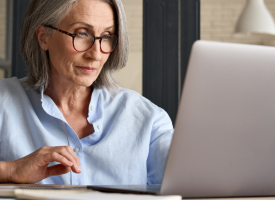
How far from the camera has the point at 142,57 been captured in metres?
1.96

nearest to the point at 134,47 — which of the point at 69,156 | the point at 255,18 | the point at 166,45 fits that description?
the point at 166,45

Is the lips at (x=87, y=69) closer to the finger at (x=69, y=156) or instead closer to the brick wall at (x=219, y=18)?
the finger at (x=69, y=156)

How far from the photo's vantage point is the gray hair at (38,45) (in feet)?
4.56

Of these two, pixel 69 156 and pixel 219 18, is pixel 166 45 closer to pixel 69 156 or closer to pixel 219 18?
pixel 219 18

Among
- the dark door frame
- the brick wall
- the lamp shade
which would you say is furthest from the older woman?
the lamp shade

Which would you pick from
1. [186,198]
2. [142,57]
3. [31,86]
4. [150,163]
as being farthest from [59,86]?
[186,198]

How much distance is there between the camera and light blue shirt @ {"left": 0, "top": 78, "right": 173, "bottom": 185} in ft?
4.34

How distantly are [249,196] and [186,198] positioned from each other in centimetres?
14

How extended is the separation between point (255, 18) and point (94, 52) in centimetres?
114

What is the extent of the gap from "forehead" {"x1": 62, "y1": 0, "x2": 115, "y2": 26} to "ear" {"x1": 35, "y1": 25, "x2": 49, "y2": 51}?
0.14 metres

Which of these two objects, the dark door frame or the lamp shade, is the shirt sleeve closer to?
the dark door frame

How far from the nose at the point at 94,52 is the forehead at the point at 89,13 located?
8 cm

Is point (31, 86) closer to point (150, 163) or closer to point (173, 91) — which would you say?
point (150, 163)

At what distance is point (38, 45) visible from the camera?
1.53m
